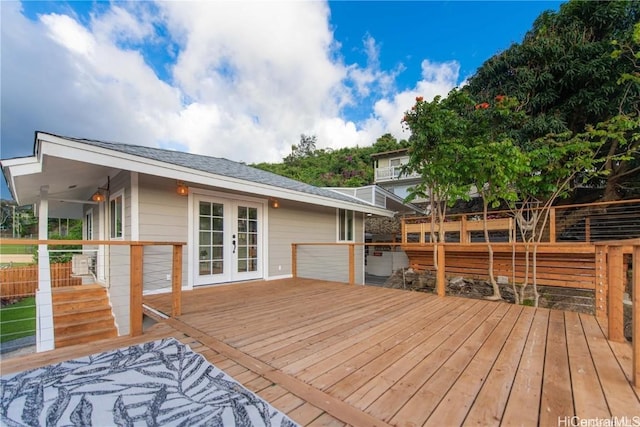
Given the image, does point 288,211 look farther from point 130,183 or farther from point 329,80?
point 329,80

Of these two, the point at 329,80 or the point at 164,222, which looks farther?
the point at 329,80

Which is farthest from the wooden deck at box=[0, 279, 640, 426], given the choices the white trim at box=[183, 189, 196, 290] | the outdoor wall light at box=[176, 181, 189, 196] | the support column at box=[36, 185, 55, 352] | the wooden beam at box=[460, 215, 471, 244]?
the wooden beam at box=[460, 215, 471, 244]

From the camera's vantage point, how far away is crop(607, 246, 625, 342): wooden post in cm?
241

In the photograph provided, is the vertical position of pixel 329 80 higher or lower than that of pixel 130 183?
higher

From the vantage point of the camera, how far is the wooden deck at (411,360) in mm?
1487

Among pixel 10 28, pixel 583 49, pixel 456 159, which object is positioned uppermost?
pixel 10 28

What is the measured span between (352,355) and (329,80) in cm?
1115

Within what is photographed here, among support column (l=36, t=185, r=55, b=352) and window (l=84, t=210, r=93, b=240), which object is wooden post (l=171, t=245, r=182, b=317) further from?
window (l=84, t=210, r=93, b=240)

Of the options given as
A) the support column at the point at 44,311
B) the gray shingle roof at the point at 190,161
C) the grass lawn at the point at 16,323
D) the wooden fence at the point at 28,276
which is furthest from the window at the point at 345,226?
the grass lawn at the point at 16,323

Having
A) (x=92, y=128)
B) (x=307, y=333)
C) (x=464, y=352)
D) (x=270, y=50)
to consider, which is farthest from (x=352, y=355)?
(x=92, y=128)

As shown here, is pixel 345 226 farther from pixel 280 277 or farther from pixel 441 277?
pixel 441 277

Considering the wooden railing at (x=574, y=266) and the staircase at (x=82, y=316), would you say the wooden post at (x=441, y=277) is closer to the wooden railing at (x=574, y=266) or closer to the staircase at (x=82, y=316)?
the wooden railing at (x=574, y=266)

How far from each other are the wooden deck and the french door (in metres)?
1.30

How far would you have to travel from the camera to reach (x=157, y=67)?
8.98m
